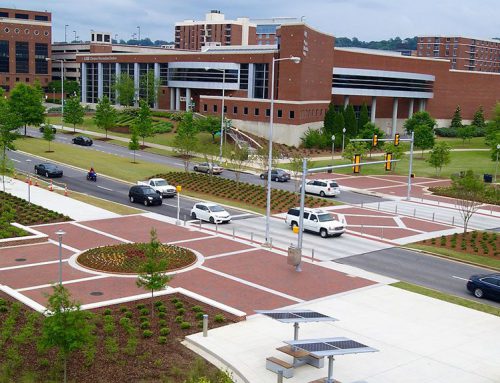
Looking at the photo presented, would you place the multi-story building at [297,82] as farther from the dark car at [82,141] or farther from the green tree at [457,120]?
the dark car at [82,141]

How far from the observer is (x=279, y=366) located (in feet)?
60.2

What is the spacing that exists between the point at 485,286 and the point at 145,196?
2684cm

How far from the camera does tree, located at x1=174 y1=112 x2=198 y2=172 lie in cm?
6600

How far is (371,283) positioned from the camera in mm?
28797

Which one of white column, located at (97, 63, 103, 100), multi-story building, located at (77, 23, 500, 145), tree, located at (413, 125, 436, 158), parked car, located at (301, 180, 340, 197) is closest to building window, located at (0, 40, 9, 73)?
multi-story building, located at (77, 23, 500, 145)

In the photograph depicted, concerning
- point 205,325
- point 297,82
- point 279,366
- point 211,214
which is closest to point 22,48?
point 297,82

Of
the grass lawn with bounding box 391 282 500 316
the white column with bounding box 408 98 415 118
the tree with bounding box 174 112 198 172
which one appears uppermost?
the white column with bounding box 408 98 415 118

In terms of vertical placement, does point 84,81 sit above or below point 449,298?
above

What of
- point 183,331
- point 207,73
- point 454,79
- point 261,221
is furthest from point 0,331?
point 454,79

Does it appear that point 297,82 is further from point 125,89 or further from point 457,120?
point 457,120

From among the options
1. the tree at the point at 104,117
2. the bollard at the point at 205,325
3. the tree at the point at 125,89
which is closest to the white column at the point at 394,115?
the tree at the point at 125,89

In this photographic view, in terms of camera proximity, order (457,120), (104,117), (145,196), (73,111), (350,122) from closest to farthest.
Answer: (145,196) → (104,117) → (73,111) → (350,122) → (457,120)

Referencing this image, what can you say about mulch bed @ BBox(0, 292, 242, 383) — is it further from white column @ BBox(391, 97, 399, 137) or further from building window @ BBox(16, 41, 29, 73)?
building window @ BBox(16, 41, 29, 73)

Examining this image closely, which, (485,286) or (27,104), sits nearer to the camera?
(485,286)
